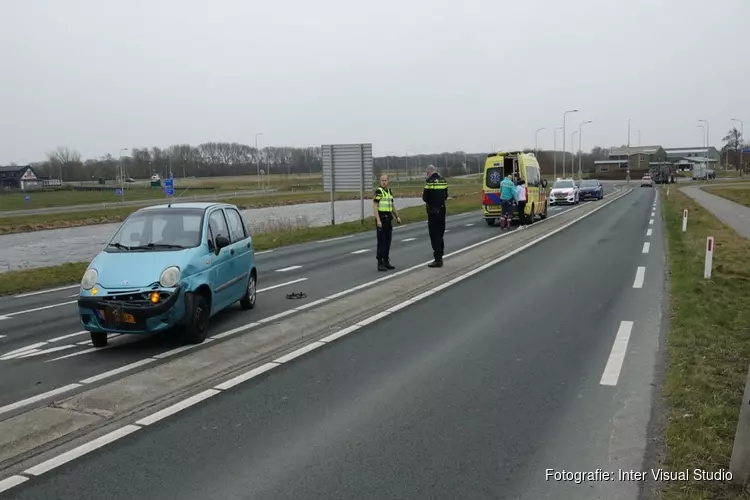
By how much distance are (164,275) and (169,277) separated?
0.20ft

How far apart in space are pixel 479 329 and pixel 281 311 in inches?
120

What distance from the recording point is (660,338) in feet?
25.4

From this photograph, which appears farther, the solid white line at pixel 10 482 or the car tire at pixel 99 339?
the car tire at pixel 99 339

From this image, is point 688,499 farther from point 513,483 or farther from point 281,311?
point 281,311

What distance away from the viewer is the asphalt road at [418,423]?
13.6 feet

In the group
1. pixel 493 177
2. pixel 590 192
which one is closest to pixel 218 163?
pixel 590 192

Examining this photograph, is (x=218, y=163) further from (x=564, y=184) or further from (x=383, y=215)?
(x=383, y=215)

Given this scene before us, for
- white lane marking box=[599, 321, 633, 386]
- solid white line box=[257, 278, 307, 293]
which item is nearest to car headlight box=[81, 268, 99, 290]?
solid white line box=[257, 278, 307, 293]

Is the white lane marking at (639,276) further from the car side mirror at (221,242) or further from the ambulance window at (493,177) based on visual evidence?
the ambulance window at (493,177)

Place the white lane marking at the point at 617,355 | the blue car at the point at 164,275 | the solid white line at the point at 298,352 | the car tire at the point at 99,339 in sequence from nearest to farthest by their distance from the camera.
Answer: the white lane marking at the point at 617,355
the solid white line at the point at 298,352
the blue car at the point at 164,275
the car tire at the point at 99,339

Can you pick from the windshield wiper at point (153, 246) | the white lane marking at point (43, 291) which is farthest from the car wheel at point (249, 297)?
the white lane marking at point (43, 291)

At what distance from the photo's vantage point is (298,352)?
7.39 meters

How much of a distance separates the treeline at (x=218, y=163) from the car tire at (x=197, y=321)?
330 ft

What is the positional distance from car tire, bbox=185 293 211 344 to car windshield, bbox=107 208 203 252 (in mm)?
754
